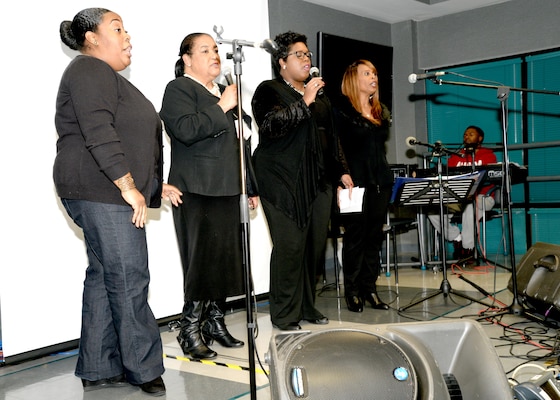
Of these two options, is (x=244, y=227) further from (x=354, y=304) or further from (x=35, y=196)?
(x=354, y=304)

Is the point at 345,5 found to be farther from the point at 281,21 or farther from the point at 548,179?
the point at 548,179

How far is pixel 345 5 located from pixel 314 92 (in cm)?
359

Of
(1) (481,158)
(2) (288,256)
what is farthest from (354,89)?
(1) (481,158)

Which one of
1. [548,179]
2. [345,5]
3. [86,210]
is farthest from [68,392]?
[548,179]

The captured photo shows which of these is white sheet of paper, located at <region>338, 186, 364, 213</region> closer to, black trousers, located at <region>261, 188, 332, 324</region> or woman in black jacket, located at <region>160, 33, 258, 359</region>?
black trousers, located at <region>261, 188, 332, 324</region>

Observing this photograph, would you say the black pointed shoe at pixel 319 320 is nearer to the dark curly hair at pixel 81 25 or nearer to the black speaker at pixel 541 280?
the black speaker at pixel 541 280

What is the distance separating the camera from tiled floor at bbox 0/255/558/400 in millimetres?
1526

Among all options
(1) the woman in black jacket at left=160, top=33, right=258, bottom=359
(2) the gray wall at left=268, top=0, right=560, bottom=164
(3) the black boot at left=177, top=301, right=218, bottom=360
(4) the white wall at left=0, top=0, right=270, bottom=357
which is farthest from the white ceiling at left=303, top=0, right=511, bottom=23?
(3) the black boot at left=177, top=301, right=218, bottom=360

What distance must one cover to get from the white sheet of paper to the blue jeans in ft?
5.01

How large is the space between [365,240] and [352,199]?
0.33 m

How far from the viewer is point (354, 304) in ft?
12.9

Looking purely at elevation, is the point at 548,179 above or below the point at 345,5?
below

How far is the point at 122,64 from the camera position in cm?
252

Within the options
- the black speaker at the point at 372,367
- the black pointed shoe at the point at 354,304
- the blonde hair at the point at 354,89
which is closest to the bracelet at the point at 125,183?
the black speaker at the point at 372,367
